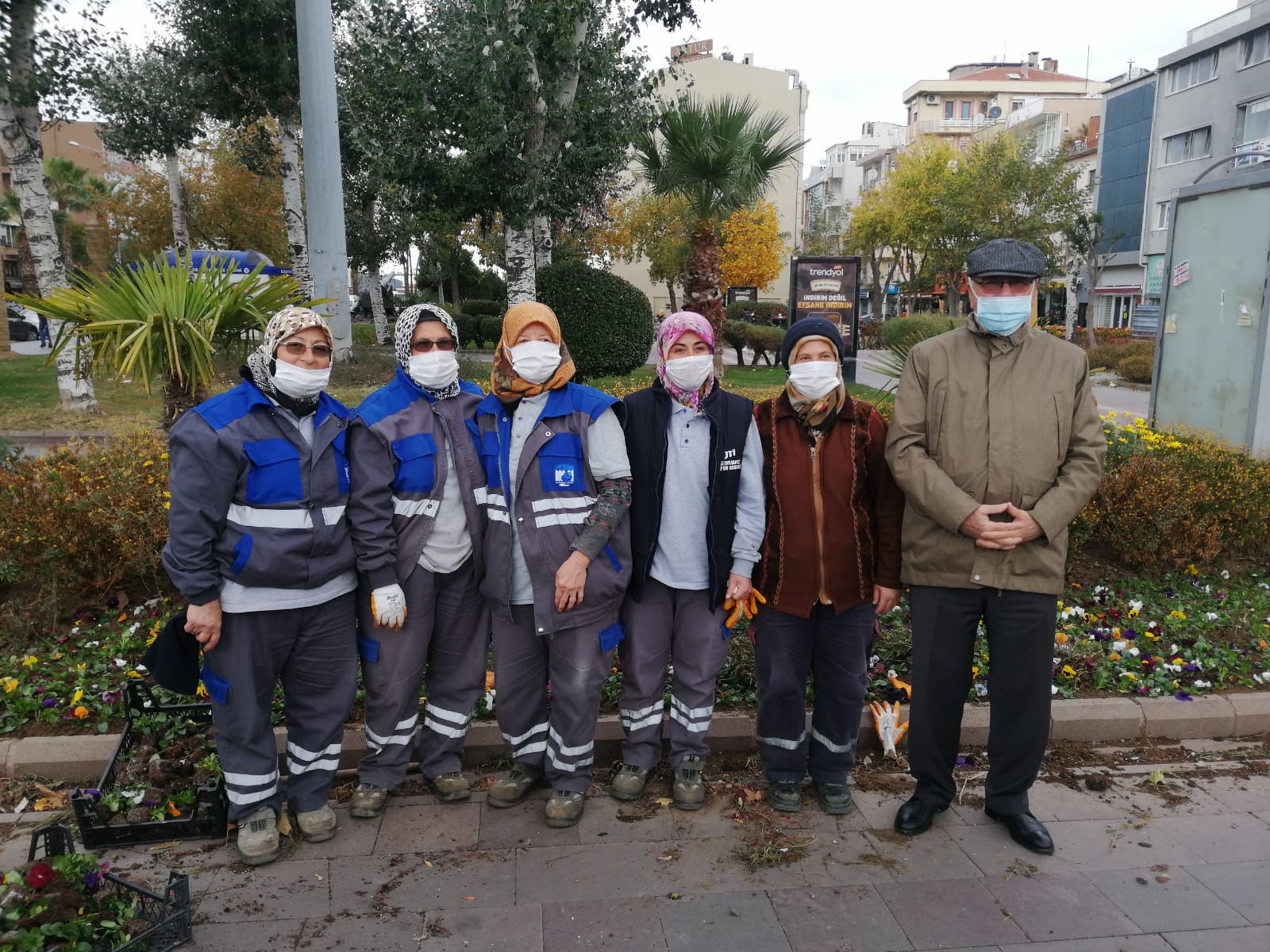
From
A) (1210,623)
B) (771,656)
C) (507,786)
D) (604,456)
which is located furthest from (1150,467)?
(507,786)

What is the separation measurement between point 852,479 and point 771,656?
31.2 inches

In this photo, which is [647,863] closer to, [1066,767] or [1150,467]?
[1066,767]

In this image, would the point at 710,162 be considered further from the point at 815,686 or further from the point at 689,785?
the point at 689,785

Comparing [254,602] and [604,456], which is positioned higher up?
[604,456]

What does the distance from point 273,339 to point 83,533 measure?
8.23ft

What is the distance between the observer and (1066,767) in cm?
405

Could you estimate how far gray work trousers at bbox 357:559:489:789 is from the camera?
142 inches

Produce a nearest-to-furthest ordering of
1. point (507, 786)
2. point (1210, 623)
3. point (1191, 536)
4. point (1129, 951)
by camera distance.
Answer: point (1129, 951) → point (507, 786) → point (1210, 623) → point (1191, 536)

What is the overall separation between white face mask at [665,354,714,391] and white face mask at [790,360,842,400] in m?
0.34

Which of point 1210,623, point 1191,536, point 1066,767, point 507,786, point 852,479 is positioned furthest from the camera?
point 1191,536

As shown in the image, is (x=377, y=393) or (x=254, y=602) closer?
(x=254, y=602)

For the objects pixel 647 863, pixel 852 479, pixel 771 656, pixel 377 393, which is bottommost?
Answer: pixel 647 863

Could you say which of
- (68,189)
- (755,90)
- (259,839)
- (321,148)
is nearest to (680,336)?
(259,839)

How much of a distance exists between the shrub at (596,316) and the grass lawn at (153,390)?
1.42 feet
